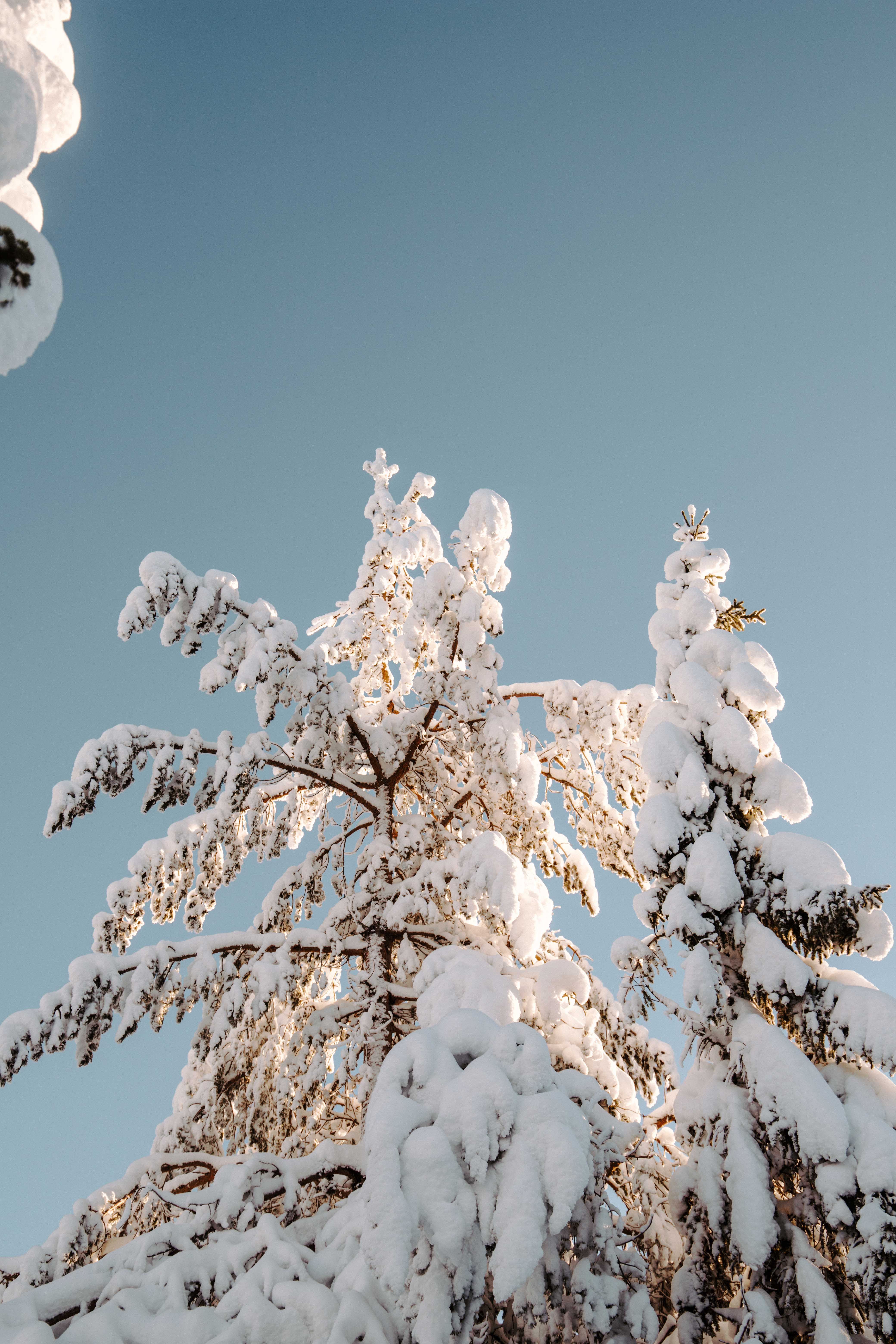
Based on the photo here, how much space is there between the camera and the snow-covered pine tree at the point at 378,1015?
3.14 meters

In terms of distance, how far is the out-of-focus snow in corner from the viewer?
4.07 ft

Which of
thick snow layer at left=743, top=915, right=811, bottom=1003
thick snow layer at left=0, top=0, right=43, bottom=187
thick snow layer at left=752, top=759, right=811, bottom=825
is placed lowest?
thick snow layer at left=0, top=0, right=43, bottom=187

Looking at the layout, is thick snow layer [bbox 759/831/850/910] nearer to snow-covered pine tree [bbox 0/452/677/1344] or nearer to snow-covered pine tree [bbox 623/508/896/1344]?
snow-covered pine tree [bbox 623/508/896/1344]

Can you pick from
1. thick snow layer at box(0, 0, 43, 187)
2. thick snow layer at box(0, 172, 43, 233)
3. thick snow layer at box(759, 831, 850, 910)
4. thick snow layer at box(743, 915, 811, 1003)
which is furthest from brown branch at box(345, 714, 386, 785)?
thick snow layer at box(0, 0, 43, 187)

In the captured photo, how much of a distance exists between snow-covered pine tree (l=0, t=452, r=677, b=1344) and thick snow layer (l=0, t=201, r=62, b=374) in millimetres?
3246

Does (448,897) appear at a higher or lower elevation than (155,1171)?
higher

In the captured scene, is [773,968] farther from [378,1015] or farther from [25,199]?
[25,199]

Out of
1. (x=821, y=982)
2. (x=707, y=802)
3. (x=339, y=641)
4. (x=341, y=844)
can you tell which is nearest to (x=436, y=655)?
(x=339, y=641)

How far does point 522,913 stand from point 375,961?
5.05ft

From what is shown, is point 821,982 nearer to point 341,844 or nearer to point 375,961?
point 375,961

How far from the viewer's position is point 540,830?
292 inches

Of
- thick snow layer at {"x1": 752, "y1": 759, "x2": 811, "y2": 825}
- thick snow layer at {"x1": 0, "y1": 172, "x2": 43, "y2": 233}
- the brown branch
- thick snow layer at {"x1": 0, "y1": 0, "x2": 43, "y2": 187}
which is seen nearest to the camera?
thick snow layer at {"x1": 0, "y1": 0, "x2": 43, "y2": 187}

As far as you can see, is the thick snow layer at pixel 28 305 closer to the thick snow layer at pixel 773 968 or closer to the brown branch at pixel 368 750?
the thick snow layer at pixel 773 968

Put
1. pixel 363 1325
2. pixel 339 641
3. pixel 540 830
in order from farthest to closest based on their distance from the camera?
1. pixel 339 641
2. pixel 540 830
3. pixel 363 1325
